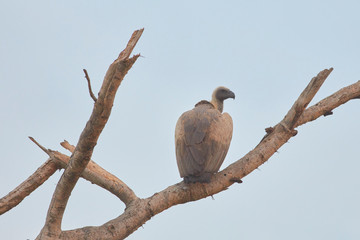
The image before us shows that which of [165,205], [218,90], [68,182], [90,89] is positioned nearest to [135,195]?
[165,205]

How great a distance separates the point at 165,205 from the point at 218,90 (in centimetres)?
466

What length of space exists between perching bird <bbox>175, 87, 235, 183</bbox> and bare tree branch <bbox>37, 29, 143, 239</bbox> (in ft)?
6.28

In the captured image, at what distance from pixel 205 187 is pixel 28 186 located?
250 centimetres

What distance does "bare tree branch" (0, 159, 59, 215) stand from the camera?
767 centimetres

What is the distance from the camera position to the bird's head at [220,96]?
37.7 feet

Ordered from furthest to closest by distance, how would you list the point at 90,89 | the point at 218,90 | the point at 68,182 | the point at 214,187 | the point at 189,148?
the point at 218,90 < the point at 189,148 < the point at 214,187 < the point at 68,182 < the point at 90,89

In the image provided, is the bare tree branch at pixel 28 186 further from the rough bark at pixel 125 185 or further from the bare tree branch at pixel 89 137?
the bare tree branch at pixel 89 137

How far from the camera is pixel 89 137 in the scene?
5.91 meters

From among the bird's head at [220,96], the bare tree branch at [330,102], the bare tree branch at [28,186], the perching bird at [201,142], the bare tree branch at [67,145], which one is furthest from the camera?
the bird's head at [220,96]

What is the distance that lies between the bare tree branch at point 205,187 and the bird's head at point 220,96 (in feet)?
11.0

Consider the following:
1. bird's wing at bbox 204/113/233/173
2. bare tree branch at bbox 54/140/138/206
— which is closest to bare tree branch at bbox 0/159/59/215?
bare tree branch at bbox 54/140/138/206

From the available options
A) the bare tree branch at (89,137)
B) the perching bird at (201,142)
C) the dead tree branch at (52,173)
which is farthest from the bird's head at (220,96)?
the bare tree branch at (89,137)

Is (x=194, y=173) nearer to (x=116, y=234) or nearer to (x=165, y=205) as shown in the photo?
(x=165, y=205)

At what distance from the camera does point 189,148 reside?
8203 mm
